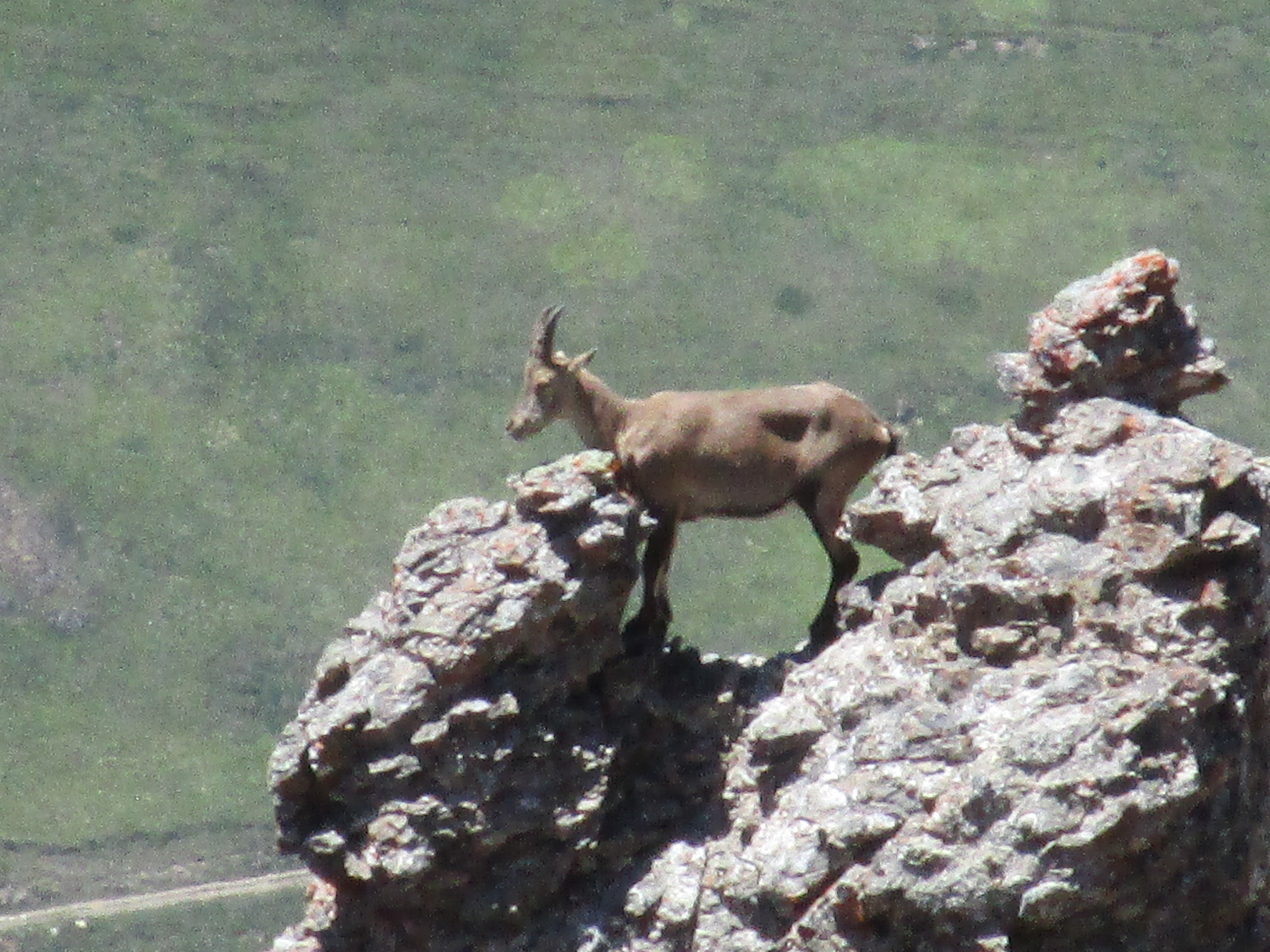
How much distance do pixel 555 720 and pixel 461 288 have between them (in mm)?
24637

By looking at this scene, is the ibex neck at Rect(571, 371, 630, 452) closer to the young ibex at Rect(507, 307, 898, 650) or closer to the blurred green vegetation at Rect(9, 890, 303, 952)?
the young ibex at Rect(507, 307, 898, 650)

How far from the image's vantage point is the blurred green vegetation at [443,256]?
32.2m

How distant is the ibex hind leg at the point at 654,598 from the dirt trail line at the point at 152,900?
15.2m

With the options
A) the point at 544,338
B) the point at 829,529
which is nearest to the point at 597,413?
the point at 544,338

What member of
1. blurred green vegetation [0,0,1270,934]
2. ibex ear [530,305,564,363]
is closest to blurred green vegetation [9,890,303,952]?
blurred green vegetation [0,0,1270,934]

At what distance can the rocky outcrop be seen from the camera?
11211mm

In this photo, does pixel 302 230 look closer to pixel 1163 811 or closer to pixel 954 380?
pixel 954 380

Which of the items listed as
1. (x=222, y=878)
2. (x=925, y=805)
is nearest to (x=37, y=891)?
(x=222, y=878)

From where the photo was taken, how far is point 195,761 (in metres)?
30.9

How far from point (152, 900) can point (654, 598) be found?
16477 mm

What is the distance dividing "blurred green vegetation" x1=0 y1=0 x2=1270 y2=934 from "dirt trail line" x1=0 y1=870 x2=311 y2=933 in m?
1.33

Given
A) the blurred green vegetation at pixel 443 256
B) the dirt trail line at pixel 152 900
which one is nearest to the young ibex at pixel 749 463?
the dirt trail line at pixel 152 900

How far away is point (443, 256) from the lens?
125 feet

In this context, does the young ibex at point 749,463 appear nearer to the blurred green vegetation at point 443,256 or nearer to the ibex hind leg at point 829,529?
the ibex hind leg at point 829,529
